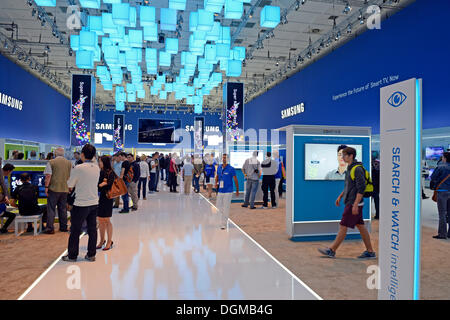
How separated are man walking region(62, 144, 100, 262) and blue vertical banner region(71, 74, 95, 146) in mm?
7465

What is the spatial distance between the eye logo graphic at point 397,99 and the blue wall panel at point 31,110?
13.8m

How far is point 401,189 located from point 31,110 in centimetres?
1733

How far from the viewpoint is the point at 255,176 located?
877 cm

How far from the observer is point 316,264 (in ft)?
13.3

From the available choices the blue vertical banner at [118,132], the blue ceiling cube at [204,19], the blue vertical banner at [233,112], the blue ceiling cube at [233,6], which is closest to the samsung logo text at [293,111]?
the blue vertical banner at [233,112]

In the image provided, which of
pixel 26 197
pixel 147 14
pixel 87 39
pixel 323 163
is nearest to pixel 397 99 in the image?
pixel 323 163

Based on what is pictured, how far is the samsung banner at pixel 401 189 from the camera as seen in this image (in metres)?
2.10

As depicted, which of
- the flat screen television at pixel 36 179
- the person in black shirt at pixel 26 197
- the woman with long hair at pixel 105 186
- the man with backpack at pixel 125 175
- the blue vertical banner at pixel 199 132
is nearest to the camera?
the woman with long hair at pixel 105 186

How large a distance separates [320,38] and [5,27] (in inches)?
428

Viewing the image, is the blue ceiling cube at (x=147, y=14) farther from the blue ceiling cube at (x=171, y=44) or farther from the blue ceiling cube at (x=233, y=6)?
the blue ceiling cube at (x=171, y=44)

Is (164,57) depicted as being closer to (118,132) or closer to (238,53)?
(238,53)
